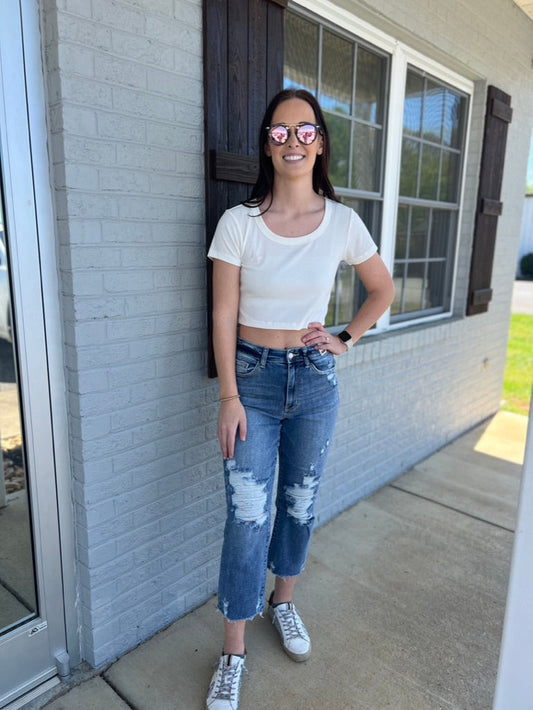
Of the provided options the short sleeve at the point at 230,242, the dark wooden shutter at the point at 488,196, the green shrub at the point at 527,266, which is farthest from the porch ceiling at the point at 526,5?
the green shrub at the point at 527,266

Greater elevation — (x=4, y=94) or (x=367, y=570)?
(x=4, y=94)

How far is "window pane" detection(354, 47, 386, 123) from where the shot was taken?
9.30ft

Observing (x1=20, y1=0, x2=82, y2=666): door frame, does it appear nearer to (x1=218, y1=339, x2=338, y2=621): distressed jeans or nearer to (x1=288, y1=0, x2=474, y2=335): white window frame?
(x1=218, y1=339, x2=338, y2=621): distressed jeans

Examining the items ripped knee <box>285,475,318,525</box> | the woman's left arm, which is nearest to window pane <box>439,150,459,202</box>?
the woman's left arm

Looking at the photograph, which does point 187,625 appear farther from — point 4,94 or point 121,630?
point 4,94

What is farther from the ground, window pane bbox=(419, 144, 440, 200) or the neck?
window pane bbox=(419, 144, 440, 200)

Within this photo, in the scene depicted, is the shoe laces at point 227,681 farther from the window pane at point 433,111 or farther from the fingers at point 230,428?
A: the window pane at point 433,111

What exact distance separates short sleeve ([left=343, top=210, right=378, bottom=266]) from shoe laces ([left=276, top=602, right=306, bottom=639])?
1.30 m

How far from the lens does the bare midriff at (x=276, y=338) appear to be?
1686mm

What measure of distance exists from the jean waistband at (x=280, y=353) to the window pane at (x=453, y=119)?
2.62 m

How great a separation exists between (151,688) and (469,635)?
1.21 meters

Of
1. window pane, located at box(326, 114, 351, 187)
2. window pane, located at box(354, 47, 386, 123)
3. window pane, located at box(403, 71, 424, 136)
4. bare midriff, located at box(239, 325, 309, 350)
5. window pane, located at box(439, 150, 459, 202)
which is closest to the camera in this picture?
bare midriff, located at box(239, 325, 309, 350)

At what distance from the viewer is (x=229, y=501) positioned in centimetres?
172

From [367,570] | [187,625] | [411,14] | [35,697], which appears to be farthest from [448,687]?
[411,14]
